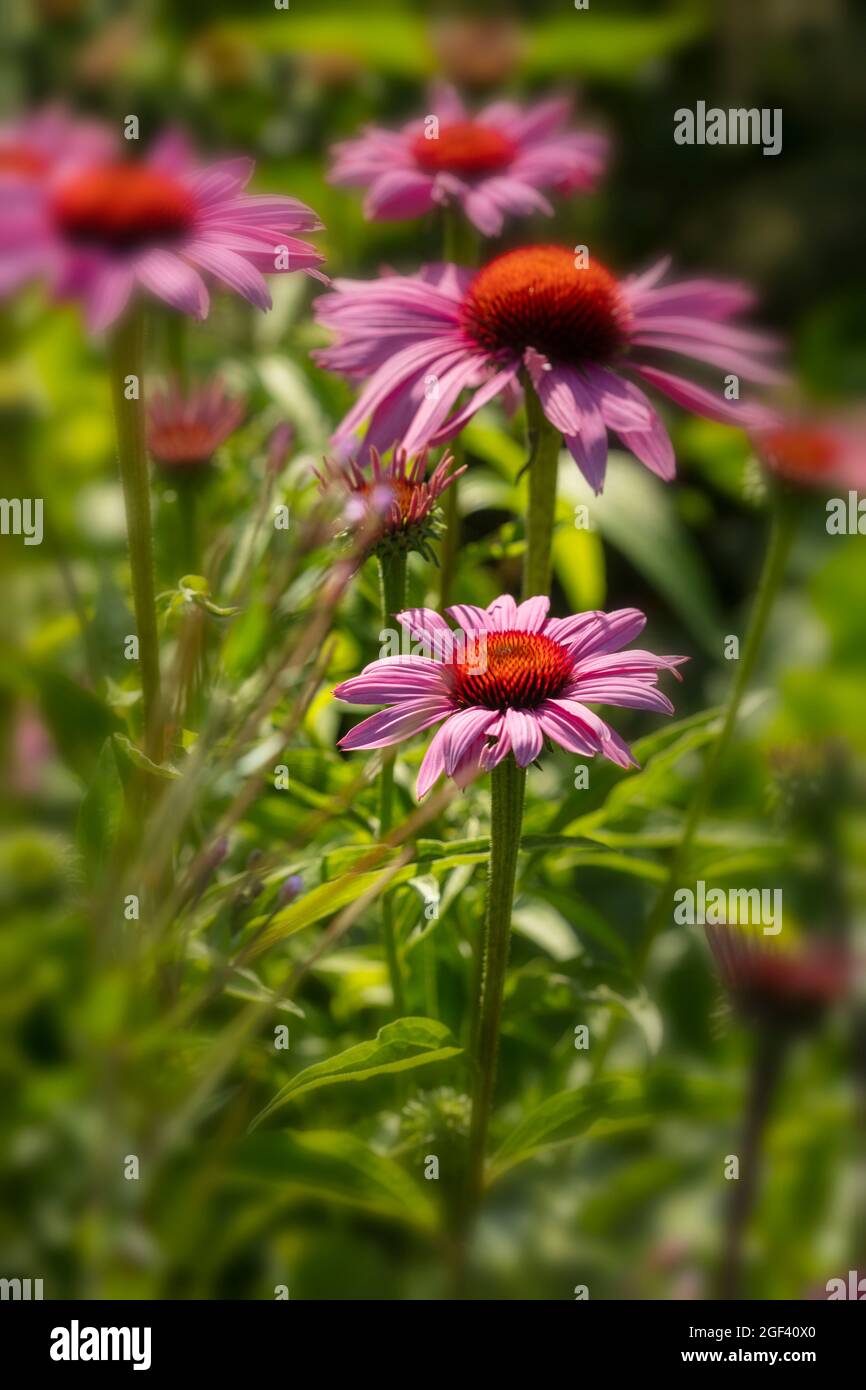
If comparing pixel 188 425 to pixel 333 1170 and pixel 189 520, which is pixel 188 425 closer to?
pixel 189 520

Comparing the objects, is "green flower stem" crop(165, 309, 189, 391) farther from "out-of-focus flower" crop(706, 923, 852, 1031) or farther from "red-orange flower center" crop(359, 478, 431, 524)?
"out-of-focus flower" crop(706, 923, 852, 1031)

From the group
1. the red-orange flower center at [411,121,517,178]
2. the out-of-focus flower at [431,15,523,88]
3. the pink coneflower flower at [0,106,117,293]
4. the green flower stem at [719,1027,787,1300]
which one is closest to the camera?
the pink coneflower flower at [0,106,117,293]

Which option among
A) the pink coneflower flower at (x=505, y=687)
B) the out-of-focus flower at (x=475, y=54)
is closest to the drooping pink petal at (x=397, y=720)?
the pink coneflower flower at (x=505, y=687)

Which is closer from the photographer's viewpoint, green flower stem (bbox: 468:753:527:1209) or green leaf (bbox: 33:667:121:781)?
green flower stem (bbox: 468:753:527:1209)

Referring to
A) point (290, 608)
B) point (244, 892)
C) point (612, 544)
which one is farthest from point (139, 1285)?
point (612, 544)

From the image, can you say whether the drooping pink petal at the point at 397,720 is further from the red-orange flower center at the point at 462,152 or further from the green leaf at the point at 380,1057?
the red-orange flower center at the point at 462,152

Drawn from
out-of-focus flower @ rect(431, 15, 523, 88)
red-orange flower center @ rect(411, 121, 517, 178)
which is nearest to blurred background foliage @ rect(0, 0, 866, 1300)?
red-orange flower center @ rect(411, 121, 517, 178)

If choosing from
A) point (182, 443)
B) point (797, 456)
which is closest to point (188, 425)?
point (182, 443)

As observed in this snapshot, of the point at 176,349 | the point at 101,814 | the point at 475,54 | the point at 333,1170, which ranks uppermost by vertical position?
the point at 475,54
